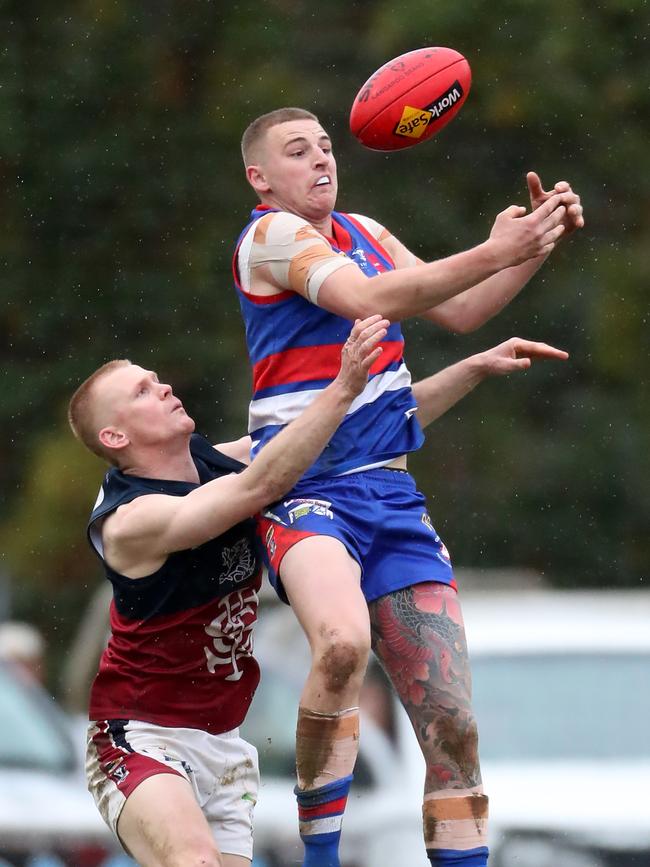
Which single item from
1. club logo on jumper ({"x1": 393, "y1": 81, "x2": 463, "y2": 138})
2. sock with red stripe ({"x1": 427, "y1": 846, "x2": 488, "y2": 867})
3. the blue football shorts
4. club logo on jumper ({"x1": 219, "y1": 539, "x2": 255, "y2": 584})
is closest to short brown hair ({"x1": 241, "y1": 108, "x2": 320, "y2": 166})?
club logo on jumper ({"x1": 393, "y1": 81, "x2": 463, "y2": 138})

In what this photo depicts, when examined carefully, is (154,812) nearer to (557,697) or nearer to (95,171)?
(557,697)

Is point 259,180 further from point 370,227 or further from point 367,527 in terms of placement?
point 367,527

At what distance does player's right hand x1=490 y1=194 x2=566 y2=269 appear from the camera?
503 cm

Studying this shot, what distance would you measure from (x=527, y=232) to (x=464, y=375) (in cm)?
98

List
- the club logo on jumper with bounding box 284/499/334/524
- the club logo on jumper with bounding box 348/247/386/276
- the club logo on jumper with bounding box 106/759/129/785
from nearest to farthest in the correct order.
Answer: the club logo on jumper with bounding box 284/499/334/524, the club logo on jumper with bounding box 106/759/129/785, the club logo on jumper with bounding box 348/247/386/276

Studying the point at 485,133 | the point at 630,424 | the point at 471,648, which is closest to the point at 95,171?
the point at 485,133

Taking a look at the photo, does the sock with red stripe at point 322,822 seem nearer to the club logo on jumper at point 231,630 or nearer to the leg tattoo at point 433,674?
the leg tattoo at point 433,674

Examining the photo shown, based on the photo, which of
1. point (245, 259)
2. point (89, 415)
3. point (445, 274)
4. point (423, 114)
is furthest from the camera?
point (89, 415)

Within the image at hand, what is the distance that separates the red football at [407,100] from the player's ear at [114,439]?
119 cm

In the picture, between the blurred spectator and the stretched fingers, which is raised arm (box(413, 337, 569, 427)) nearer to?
the stretched fingers

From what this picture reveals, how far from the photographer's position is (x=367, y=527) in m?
5.29

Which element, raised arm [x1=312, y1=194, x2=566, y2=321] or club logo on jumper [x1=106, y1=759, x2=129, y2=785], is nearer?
raised arm [x1=312, y1=194, x2=566, y2=321]

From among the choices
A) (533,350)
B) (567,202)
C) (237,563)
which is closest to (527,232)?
(567,202)

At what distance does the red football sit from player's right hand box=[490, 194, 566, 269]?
0.61 meters
